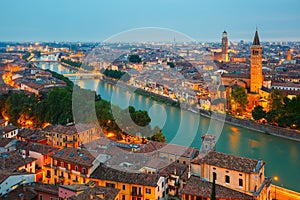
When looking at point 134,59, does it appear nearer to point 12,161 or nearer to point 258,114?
point 258,114

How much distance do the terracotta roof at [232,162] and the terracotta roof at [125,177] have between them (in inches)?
19.1

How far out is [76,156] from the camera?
429 centimetres

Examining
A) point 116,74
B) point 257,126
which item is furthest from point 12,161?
point 116,74

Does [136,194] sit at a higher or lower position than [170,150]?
lower

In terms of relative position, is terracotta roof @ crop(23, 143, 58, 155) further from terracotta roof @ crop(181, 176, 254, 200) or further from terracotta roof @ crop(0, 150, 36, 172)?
terracotta roof @ crop(181, 176, 254, 200)

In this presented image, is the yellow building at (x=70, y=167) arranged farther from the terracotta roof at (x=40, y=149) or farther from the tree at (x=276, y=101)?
the tree at (x=276, y=101)

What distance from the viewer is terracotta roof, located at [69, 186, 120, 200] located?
3.23 metres

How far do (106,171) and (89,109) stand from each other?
3.19 m

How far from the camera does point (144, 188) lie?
372 cm

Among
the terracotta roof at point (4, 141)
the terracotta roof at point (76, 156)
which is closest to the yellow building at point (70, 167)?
the terracotta roof at point (76, 156)

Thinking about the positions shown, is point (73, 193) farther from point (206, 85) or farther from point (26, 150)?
point (206, 85)

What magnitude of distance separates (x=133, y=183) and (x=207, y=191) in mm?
758

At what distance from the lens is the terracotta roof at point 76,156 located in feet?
13.4

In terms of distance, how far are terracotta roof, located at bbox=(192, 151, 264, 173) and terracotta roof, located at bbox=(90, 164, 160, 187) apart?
1.59ft
